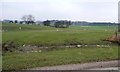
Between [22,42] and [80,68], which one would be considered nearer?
[80,68]

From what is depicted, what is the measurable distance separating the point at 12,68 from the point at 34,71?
6.43 feet

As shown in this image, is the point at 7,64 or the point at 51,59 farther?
the point at 51,59

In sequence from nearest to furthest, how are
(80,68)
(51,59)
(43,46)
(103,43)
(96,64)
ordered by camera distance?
(80,68) → (96,64) → (51,59) → (43,46) → (103,43)

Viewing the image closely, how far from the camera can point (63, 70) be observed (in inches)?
919

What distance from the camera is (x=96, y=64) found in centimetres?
2695

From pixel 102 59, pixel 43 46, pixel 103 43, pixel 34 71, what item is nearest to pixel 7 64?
pixel 34 71

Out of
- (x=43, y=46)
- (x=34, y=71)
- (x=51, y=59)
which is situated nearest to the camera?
(x=34, y=71)

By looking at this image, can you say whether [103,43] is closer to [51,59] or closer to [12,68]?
[51,59]

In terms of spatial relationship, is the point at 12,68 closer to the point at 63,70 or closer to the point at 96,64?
the point at 63,70

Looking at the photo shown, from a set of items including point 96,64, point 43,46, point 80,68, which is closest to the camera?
point 80,68

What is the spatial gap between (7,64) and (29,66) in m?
1.98

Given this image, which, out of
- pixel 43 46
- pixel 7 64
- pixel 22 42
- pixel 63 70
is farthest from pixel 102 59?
pixel 22 42

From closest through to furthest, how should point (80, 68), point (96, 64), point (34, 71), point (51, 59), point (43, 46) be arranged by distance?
point (34, 71) → point (80, 68) → point (96, 64) → point (51, 59) → point (43, 46)

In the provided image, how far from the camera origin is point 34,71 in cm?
2272
